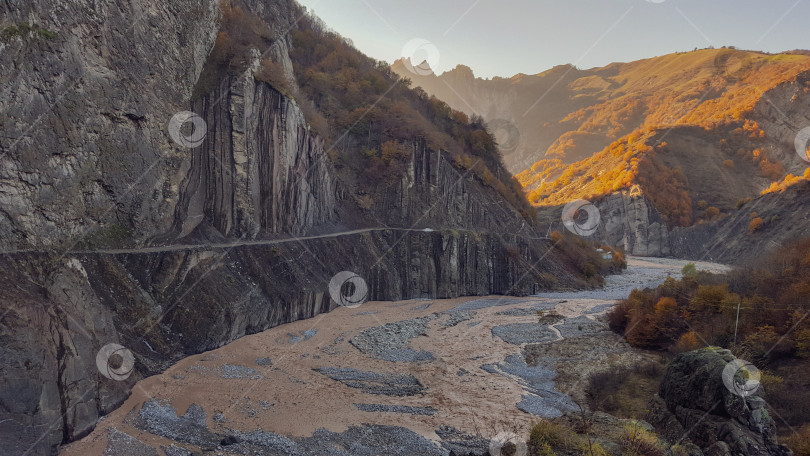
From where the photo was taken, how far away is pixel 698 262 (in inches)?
2516

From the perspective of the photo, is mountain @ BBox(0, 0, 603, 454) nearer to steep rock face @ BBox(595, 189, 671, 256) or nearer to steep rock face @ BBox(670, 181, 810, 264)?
steep rock face @ BBox(670, 181, 810, 264)

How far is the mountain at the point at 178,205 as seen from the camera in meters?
12.4

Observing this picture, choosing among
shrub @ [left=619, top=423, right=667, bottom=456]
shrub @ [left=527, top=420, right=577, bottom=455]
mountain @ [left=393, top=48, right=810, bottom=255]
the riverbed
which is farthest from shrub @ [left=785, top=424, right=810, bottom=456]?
mountain @ [left=393, top=48, right=810, bottom=255]

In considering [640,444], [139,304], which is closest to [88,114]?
[139,304]

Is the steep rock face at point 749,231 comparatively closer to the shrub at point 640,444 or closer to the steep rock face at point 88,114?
the shrub at point 640,444

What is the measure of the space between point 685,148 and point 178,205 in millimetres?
93154

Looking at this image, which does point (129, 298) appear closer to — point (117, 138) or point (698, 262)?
point (117, 138)

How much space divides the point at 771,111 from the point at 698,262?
143 ft

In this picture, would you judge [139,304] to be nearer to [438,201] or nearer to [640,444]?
[640,444]

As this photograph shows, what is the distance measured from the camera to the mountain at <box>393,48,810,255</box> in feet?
255

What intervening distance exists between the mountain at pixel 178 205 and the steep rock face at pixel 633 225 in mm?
44367

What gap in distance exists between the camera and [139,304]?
1628 cm

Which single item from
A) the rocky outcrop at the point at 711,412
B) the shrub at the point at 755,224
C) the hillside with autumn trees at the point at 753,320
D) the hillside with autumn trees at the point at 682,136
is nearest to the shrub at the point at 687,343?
the hillside with autumn trees at the point at 753,320

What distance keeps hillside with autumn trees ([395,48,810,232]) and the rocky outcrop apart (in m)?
58.7
